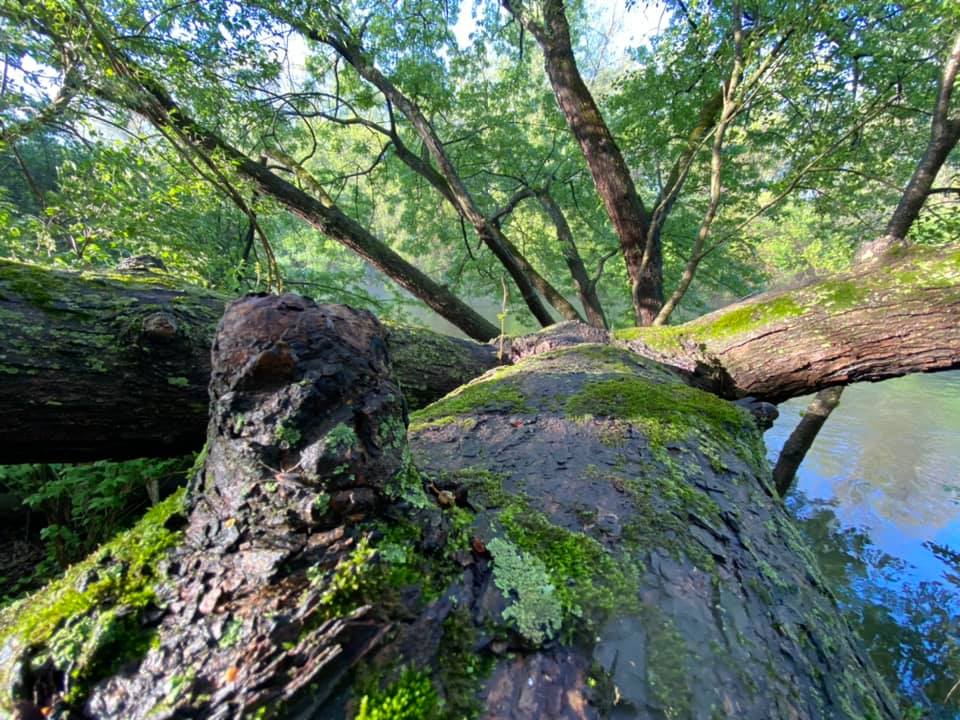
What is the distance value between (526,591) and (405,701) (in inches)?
9.9

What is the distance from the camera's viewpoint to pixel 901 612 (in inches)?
165

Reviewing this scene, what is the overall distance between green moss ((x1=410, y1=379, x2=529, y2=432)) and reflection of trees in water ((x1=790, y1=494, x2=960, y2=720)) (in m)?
3.60

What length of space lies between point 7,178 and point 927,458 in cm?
1706

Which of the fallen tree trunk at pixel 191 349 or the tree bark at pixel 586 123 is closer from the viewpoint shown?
the fallen tree trunk at pixel 191 349

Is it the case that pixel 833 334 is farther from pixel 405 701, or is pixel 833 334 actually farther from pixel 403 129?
pixel 403 129

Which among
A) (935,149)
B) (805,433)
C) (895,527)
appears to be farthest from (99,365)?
(895,527)

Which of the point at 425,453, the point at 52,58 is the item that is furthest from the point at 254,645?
the point at 52,58

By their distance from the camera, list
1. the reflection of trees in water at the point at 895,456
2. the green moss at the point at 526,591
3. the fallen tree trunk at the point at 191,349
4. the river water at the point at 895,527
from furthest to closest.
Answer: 1. the reflection of trees in water at the point at 895,456
2. the river water at the point at 895,527
3. the fallen tree trunk at the point at 191,349
4. the green moss at the point at 526,591

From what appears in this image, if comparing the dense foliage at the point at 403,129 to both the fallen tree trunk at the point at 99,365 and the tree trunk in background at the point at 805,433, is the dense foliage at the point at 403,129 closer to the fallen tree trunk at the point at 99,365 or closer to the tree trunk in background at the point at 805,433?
the fallen tree trunk at the point at 99,365

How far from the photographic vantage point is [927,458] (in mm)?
8422

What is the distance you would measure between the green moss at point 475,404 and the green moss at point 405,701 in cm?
100

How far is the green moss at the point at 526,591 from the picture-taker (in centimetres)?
73

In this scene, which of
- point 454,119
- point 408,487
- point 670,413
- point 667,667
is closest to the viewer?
point 667,667

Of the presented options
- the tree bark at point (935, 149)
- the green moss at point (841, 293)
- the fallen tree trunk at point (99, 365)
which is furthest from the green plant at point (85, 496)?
the tree bark at point (935, 149)
